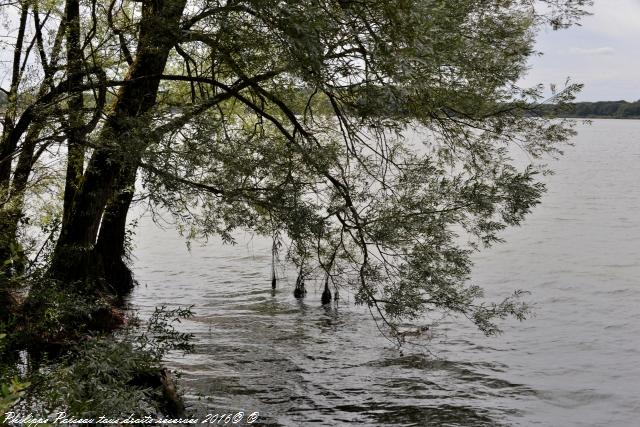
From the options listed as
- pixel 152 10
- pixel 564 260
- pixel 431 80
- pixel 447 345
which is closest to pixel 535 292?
pixel 564 260

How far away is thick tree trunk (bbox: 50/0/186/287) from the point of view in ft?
26.4

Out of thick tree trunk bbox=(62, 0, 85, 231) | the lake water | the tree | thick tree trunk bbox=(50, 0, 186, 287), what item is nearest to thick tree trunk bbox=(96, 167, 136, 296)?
the lake water

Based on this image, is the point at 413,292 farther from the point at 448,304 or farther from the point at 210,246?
the point at 210,246

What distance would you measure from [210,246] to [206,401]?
56.4ft

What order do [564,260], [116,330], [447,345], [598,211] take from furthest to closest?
[598,211]
[564,260]
[447,345]
[116,330]

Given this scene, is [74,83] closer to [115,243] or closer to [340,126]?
[340,126]

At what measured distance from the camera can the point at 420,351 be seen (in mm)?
13227

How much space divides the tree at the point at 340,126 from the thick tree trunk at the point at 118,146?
0.03 metres

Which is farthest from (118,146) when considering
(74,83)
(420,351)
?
(420,351)

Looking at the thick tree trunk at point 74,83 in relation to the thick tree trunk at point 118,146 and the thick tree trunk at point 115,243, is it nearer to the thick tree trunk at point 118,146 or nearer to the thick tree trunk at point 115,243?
the thick tree trunk at point 118,146

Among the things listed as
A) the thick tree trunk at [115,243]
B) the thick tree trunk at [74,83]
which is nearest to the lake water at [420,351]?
the thick tree trunk at [115,243]

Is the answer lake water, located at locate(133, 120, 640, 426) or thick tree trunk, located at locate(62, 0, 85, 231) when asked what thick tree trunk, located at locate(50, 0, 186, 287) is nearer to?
thick tree trunk, located at locate(62, 0, 85, 231)

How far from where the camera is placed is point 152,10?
871cm

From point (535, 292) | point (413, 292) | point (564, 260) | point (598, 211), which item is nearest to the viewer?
point (413, 292)
